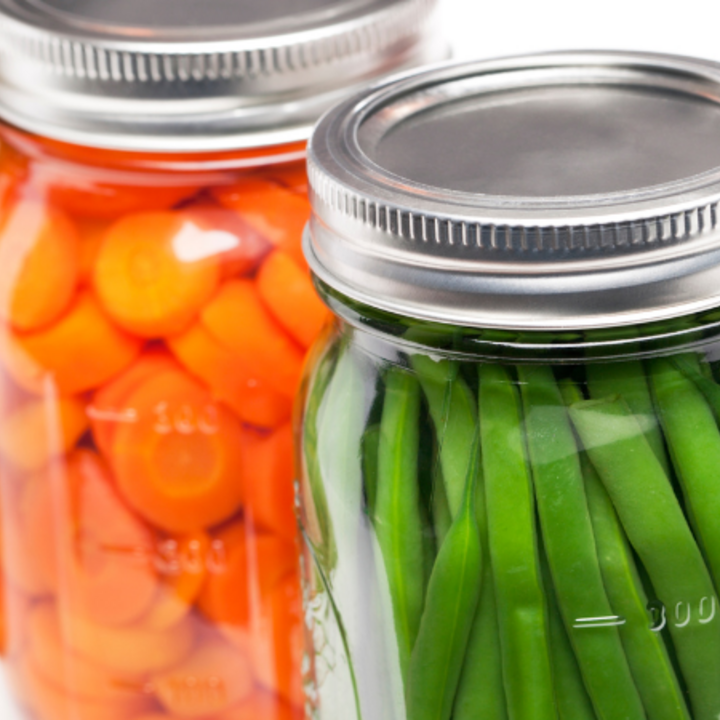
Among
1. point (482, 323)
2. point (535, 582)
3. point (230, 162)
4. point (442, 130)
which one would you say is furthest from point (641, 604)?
point (230, 162)

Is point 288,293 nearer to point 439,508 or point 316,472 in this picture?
point 316,472

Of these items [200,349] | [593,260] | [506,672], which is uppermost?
[200,349]

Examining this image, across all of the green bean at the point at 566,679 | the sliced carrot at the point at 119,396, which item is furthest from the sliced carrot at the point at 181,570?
the green bean at the point at 566,679

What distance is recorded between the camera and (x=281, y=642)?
1203mm

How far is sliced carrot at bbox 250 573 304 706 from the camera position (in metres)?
1.19

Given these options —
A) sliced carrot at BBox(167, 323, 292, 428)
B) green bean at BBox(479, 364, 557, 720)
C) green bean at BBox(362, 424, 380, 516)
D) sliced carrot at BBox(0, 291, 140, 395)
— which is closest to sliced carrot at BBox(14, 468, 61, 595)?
sliced carrot at BBox(0, 291, 140, 395)

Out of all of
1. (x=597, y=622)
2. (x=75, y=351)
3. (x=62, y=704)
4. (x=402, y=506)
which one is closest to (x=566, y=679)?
(x=597, y=622)

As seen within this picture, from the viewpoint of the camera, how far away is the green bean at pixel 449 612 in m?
0.81

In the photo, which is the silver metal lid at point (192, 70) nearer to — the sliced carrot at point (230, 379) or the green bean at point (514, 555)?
the sliced carrot at point (230, 379)

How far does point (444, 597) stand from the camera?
0.83 m

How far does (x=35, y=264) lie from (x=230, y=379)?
21 cm

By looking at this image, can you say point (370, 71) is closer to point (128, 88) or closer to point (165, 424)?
point (128, 88)

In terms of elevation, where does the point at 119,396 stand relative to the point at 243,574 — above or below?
above

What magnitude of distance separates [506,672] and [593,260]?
0.27 m
